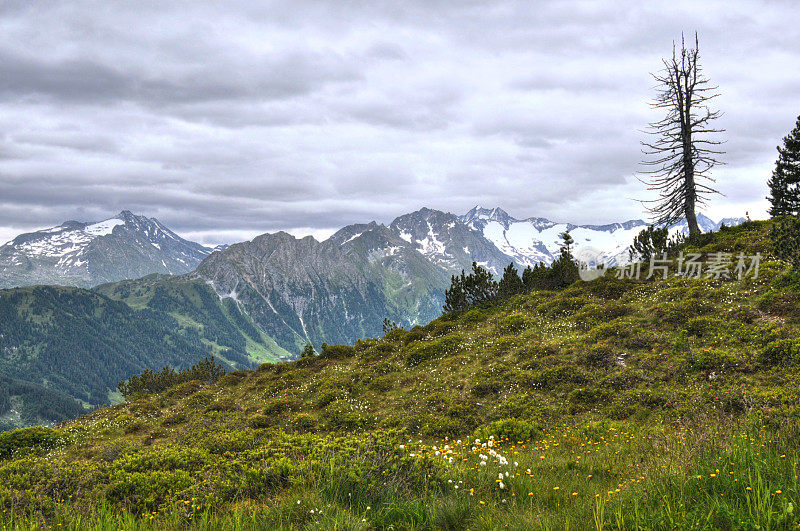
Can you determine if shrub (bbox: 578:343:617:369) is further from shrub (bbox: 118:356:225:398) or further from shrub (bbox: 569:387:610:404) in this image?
shrub (bbox: 118:356:225:398)

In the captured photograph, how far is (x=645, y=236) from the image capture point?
1464 inches

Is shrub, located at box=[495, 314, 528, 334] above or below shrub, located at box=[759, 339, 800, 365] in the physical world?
below

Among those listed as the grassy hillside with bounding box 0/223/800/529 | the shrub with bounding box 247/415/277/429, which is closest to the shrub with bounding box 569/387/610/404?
the grassy hillside with bounding box 0/223/800/529

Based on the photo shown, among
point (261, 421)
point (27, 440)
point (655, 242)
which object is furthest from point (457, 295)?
point (27, 440)

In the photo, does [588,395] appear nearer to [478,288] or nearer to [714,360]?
[714,360]

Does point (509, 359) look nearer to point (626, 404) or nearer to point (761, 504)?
point (626, 404)

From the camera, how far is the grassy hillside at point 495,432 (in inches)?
203

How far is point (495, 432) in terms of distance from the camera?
38.9 feet

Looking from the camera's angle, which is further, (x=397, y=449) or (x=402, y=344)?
(x=402, y=344)

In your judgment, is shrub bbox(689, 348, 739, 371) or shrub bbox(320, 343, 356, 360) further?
shrub bbox(320, 343, 356, 360)

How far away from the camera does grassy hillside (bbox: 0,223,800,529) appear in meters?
5.17

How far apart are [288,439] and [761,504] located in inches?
375

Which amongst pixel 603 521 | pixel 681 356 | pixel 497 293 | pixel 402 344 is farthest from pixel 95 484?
pixel 497 293

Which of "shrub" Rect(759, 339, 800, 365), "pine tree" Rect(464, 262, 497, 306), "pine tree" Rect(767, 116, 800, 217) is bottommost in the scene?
"shrub" Rect(759, 339, 800, 365)
